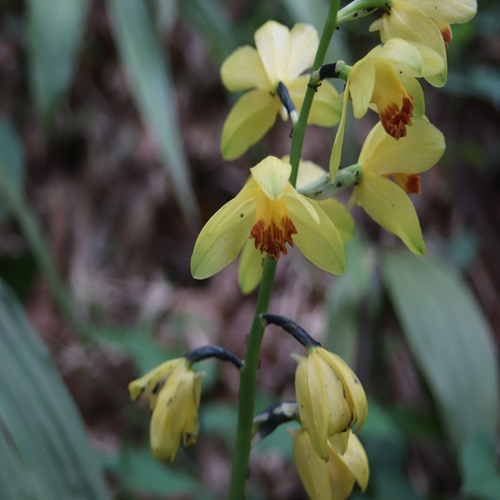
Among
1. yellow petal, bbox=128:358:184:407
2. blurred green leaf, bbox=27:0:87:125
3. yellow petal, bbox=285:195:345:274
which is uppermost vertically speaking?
blurred green leaf, bbox=27:0:87:125

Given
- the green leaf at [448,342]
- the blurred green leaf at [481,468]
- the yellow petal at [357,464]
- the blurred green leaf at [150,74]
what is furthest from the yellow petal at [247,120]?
the green leaf at [448,342]

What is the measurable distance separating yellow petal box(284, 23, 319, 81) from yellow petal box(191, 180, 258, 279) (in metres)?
0.23

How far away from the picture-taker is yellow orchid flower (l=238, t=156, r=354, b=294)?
81cm

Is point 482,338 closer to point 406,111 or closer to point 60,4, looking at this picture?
point 406,111

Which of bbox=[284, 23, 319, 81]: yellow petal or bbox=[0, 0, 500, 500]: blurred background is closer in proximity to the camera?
bbox=[284, 23, 319, 81]: yellow petal

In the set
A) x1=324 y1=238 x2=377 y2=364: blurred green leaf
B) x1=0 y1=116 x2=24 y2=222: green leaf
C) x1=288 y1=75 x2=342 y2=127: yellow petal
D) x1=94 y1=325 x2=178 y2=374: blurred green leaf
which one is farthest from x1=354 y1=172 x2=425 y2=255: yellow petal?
x1=0 y1=116 x2=24 y2=222: green leaf

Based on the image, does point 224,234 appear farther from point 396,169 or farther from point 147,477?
point 147,477

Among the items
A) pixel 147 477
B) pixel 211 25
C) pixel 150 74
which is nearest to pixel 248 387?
pixel 147 477

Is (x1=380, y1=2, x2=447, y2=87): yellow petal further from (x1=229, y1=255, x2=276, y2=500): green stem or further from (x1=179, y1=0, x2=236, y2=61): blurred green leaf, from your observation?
(x1=179, y1=0, x2=236, y2=61): blurred green leaf

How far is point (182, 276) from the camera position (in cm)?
276

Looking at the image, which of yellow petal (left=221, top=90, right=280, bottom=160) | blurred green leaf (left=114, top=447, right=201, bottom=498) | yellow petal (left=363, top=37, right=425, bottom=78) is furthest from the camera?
blurred green leaf (left=114, top=447, right=201, bottom=498)

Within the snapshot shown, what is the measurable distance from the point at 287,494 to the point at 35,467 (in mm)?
1504

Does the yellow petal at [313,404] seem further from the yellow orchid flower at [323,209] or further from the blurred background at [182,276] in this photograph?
the blurred background at [182,276]

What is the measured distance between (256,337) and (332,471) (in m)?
0.18
